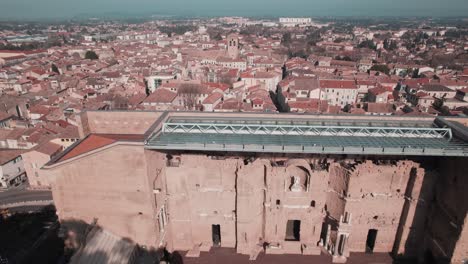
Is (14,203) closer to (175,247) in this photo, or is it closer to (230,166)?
(175,247)

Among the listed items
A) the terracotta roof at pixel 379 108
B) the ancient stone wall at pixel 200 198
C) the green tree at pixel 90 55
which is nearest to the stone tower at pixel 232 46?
the green tree at pixel 90 55

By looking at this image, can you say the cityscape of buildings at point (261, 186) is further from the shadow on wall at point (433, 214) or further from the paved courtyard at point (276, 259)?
the paved courtyard at point (276, 259)

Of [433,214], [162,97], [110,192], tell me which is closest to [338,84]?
[162,97]

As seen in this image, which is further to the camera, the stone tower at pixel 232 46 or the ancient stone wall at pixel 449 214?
the stone tower at pixel 232 46

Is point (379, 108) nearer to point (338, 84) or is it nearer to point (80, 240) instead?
point (338, 84)

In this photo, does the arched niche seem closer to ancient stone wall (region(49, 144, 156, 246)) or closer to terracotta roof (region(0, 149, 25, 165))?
ancient stone wall (region(49, 144, 156, 246))

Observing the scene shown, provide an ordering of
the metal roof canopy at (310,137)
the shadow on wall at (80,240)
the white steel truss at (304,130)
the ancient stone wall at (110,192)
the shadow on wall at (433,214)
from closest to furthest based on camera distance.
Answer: the ancient stone wall at (110,192)
the metal roof canopy at (310,137)
the shadow on wall at (433,214)
the shadow on wall at (80,240)
the white steel truss at (304,130)

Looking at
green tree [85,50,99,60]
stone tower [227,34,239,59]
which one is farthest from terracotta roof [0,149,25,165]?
green tree [85,50,99,60]
